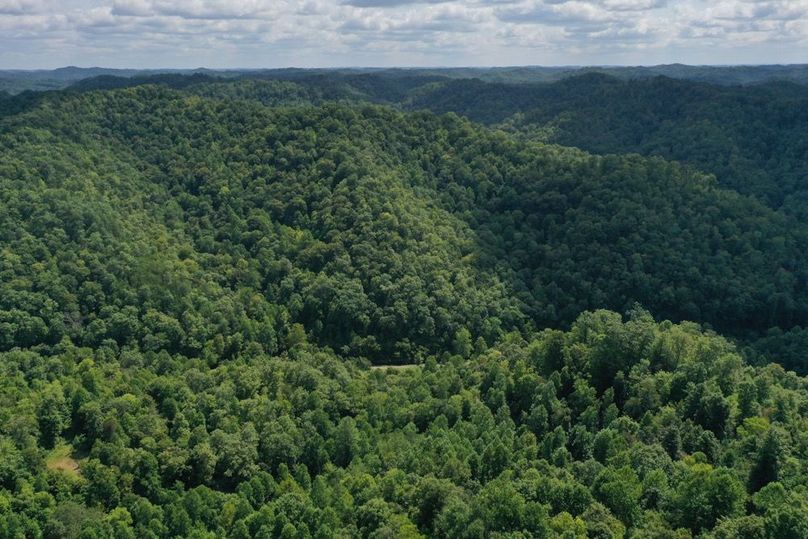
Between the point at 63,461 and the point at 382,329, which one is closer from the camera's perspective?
the point at 63,461

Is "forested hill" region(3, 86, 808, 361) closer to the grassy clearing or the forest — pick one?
the forest

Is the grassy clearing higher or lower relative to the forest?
lower

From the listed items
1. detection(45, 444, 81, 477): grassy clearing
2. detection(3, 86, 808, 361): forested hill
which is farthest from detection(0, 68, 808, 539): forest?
detection(3, 86, 808, 361): forested hill

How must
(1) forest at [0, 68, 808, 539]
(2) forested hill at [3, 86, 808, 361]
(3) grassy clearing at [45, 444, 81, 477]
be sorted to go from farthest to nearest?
(2) forested hill at [3, 86, 808, 361], (3) grassy clearing at [45, 444, 81, 477], (1) forest at [0, 68, 808, 539]

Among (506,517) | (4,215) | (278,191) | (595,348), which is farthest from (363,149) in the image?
(506,517)

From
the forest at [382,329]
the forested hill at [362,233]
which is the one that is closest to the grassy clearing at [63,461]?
the forest at [382,329]

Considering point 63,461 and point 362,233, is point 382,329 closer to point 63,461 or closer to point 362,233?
point 362,233

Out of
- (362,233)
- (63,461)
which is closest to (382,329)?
(362,233)

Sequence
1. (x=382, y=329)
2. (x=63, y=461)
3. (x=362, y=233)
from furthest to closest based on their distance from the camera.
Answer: (x=362, y=233), (x=382, y=329), (x=63, y=461)

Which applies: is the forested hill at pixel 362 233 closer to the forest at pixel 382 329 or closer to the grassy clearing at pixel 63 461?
the forest at pixel 382 329

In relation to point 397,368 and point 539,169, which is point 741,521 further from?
point 539,169
